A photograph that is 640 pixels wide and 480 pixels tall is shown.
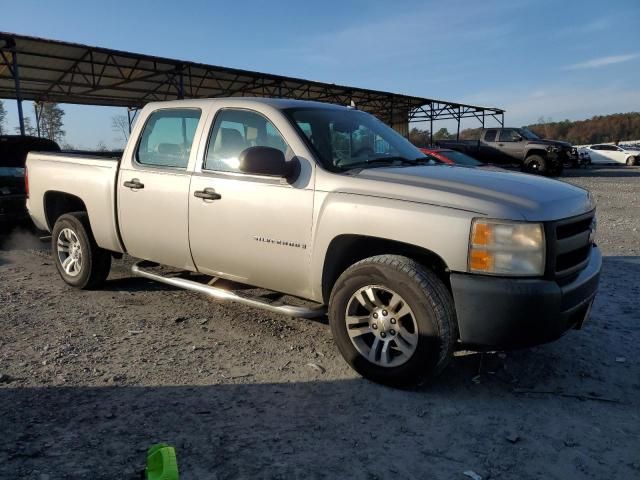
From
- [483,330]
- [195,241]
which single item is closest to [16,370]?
[195,241]

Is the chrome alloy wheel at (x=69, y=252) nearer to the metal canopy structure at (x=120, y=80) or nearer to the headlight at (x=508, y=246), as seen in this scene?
the headlight at (x=508, y=246)

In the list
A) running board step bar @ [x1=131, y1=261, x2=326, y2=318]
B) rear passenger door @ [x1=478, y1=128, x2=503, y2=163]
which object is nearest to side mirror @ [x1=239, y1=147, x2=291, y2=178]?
running board step bar @ [x1=131, y1=261, x2=326, y2=318]

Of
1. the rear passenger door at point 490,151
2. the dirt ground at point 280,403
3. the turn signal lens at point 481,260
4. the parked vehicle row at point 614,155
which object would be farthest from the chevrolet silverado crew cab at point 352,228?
the parked vehicle row at point 614,155

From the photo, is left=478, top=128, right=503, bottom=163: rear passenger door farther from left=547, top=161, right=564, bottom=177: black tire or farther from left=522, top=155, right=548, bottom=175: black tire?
left=547, top=161, right=564, bottom=177: black tire

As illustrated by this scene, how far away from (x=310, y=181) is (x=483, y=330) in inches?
57.4

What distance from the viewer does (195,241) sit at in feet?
13.4

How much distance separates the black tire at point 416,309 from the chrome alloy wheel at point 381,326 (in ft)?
0.12

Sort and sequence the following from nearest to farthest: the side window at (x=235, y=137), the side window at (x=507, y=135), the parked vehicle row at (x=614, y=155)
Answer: the side window at (x=235, y=137)
the side window at (x=507, y=135)
the parked vehicle row at (x=614, y=155)

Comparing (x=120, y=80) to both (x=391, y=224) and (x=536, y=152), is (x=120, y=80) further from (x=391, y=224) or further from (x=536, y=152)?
(x=391, y=224)

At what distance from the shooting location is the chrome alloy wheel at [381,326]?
3153 millimetres

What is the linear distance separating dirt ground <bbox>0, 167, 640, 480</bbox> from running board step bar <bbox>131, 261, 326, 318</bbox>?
35 cm

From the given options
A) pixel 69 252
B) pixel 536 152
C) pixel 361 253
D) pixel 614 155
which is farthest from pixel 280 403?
pixel 614 155

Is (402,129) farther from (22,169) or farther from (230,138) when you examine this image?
(230,138)

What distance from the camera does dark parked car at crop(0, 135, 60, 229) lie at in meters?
7.38
